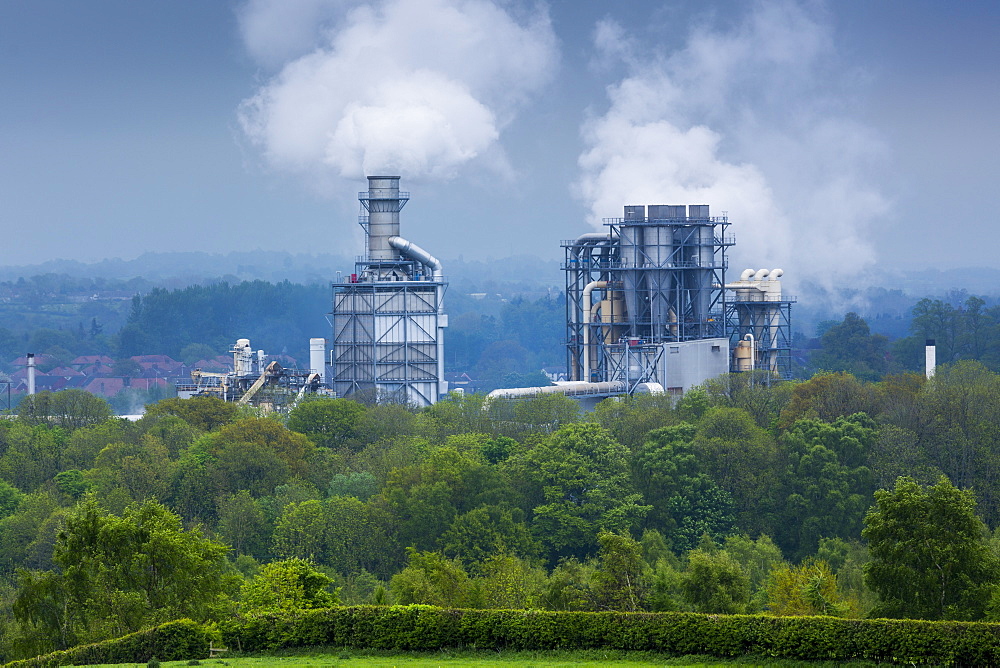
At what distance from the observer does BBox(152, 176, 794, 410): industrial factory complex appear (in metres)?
90.6

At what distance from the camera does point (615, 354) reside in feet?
300

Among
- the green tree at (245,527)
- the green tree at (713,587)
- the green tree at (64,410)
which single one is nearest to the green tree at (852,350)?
the green tree at (64,410)

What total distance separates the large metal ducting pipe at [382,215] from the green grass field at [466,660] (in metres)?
60.2

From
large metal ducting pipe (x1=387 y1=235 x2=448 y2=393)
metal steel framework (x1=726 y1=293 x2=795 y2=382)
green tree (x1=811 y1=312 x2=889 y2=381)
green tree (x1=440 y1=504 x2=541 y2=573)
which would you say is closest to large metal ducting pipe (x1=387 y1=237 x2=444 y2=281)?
large metal ducting pipe (x1=387 y1=235 x2=448 y2=393)

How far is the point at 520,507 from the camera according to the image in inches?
2601

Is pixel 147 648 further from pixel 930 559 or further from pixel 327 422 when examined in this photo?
pixel 327 422

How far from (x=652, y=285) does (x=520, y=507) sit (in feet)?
96.5

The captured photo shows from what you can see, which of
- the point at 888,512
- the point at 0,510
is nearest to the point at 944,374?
the point at 888,512

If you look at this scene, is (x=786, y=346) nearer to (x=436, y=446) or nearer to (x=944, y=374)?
(x=944, y=374)

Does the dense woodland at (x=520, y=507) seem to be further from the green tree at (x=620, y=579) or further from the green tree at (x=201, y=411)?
the green tree at (x=201, y=411)

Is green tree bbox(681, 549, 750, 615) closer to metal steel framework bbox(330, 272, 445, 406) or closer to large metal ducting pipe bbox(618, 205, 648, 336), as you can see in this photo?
large metal ducting pipe bbox(618, 205, 648, 336)

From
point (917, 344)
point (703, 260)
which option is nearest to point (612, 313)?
point (703, 260)

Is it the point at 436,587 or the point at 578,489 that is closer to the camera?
the point at 436,587

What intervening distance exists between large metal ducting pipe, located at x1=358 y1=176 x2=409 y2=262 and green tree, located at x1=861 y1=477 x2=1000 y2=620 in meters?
59.0
